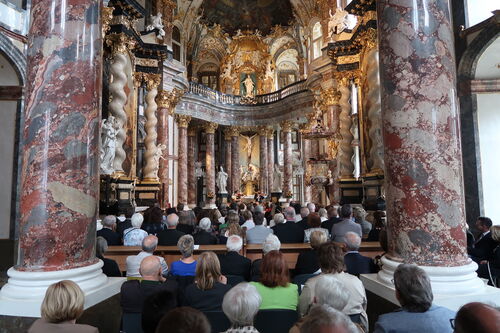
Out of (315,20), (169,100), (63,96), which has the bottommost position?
(63,96)

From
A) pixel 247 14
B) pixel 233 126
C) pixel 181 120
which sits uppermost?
pixel 247 14

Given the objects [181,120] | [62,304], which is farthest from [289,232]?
[181,120]

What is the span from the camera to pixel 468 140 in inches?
358

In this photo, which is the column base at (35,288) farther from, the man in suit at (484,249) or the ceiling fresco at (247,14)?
the ceiling fresco at (247,14)

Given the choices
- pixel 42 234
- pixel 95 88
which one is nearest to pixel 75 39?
pixel 95 88

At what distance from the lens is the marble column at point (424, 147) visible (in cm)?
336

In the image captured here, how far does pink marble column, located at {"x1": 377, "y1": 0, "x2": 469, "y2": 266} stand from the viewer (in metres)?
3.38

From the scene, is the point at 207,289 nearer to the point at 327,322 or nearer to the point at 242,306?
the point at 242,306

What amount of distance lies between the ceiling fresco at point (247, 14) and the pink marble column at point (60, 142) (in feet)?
73.5

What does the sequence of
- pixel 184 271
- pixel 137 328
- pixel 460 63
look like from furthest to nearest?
pixel 460 63
pixel 184 271
pixel 137 328

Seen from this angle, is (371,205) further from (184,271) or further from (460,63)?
(184,271)

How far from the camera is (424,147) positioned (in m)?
3.47

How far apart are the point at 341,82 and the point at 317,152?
6.76 metres

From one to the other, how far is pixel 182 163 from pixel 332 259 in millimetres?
17258
